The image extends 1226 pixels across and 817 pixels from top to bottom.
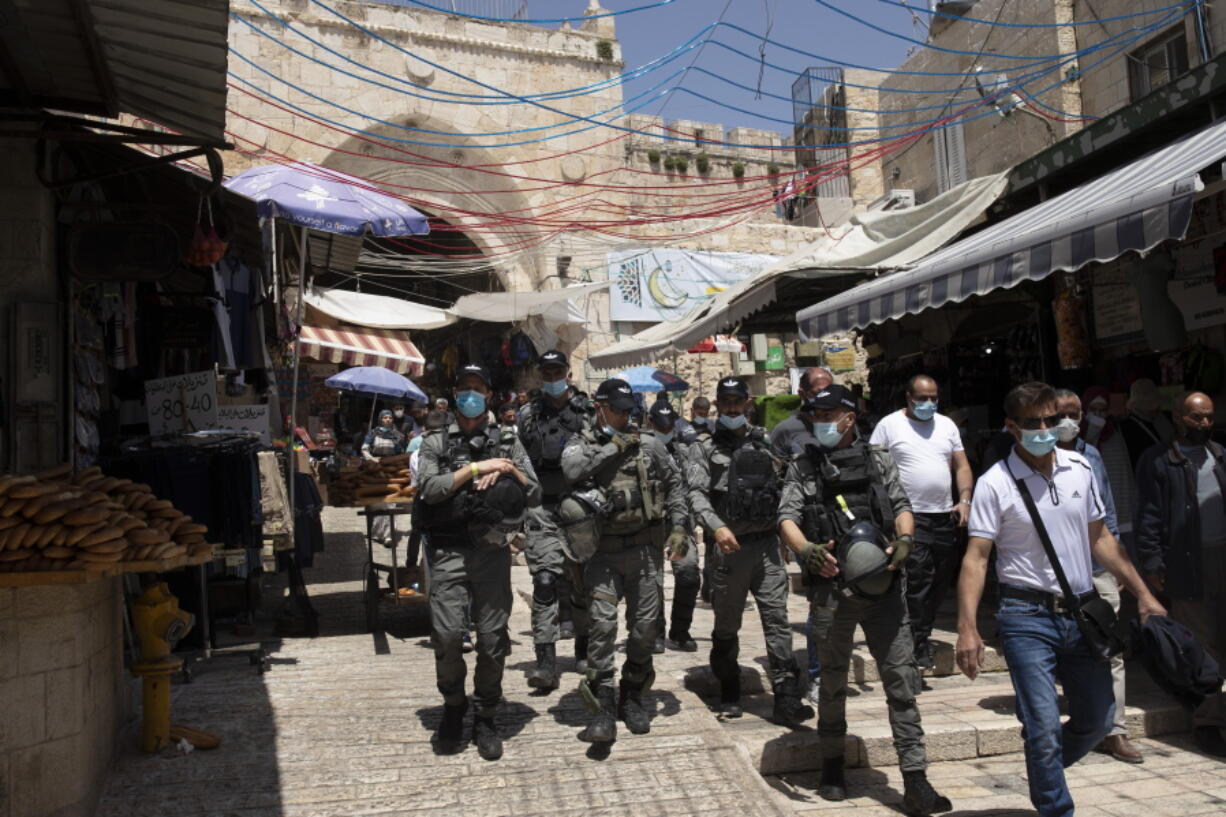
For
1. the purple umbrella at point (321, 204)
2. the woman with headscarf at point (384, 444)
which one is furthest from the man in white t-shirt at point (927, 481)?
the woman with headscarf at point (384, 444)

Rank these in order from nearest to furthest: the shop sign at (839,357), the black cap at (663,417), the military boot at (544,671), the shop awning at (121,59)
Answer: the shop awning at (121,59)
the military boot at (544,671)
the black cap at (663,417)
the shop sign at (839,357)

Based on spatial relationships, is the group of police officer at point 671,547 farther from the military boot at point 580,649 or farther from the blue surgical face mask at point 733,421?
the military boot at point 580,649

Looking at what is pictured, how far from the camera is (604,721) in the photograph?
4.73 metres

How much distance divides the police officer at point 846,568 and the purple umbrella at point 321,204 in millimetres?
4154

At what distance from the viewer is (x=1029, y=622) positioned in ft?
12.3

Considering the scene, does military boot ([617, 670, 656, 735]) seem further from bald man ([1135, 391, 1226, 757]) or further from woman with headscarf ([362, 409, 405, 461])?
woman with headscarf ([362, 409, 405, 461])

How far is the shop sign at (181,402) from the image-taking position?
6.27m

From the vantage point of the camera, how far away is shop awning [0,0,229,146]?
3719 millimetres

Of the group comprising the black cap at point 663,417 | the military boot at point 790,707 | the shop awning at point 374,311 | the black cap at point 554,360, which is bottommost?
the military boot at point 790,707

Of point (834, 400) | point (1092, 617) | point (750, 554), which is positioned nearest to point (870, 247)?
point (750, 554)

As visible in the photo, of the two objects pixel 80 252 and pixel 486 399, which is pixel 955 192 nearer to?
pixel 486 399

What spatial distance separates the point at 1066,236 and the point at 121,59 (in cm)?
544

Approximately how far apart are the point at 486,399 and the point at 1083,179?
6.21 meters

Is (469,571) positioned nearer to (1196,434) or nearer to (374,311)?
(1196,434)
